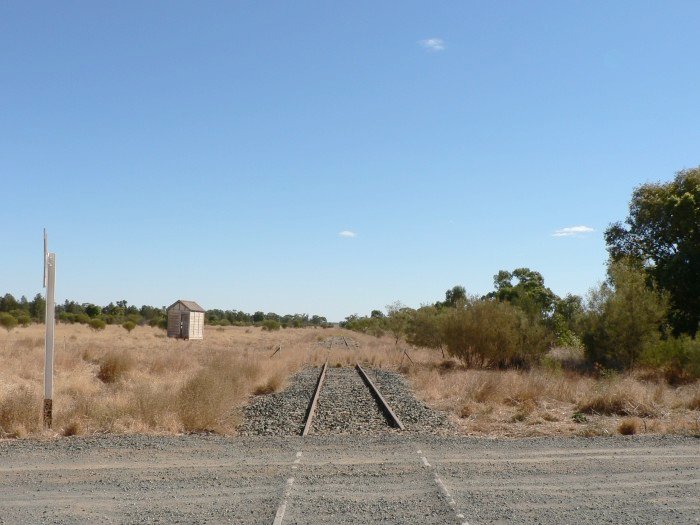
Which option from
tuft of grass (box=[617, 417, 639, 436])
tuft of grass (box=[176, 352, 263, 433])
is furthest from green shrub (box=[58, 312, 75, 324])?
tuft of grass (box=[617, 417, 639, 436])

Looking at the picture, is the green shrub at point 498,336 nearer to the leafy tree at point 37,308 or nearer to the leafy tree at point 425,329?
the leafy tree at point 425,329

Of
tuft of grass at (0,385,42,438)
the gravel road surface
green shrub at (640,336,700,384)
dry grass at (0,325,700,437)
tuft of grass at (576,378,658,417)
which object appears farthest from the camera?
green shrub at (640,336,700,384)

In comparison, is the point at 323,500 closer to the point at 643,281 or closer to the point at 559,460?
the point at 559,460

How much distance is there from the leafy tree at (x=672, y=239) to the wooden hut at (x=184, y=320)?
1657 inches

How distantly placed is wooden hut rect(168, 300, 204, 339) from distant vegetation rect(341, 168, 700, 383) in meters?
40.0

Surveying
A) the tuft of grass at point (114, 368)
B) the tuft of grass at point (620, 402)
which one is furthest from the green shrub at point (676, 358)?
the tuft of grass at point (114, 368)

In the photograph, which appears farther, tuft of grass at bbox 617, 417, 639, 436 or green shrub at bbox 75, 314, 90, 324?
green shrub at bbox 75, 314, 90, 324

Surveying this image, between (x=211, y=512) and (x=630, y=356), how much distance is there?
26.6m

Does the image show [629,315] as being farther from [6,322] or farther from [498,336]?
[6,322]

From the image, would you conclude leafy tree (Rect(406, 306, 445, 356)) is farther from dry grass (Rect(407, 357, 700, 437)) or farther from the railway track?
dry grass (Rect(407, 357, 700, 437))

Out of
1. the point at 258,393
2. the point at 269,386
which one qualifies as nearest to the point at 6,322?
the point at 269,386

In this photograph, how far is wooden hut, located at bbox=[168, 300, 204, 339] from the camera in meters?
74.0

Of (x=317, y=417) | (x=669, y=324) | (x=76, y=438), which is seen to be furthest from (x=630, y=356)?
(x=76, y=438)

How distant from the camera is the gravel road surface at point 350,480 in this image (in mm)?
8508
